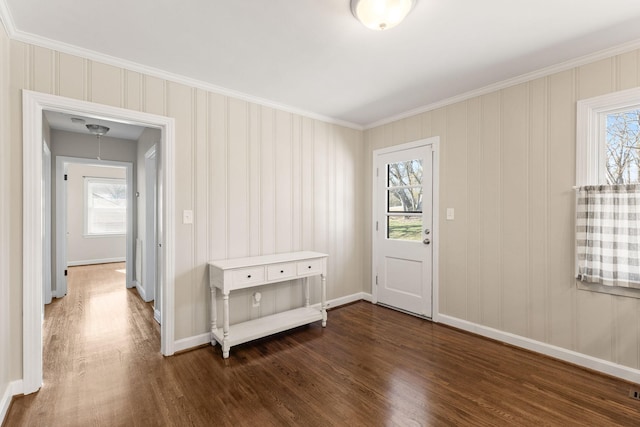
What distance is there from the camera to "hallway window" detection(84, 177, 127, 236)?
22.9 ft

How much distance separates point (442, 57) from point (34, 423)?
3716 millimetres

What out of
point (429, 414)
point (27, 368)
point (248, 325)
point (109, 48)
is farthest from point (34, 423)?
point (109, 48)

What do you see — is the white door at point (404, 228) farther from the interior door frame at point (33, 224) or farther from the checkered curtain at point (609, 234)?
the interior door frame at point (33, 224)

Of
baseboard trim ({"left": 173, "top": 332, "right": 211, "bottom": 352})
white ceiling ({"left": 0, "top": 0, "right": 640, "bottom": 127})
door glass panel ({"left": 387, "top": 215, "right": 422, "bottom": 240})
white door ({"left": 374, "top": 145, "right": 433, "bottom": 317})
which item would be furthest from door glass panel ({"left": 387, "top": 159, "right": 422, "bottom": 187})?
baseboard trim ({"left": 173, "top": 332, "right": 211, "bottom": 352})

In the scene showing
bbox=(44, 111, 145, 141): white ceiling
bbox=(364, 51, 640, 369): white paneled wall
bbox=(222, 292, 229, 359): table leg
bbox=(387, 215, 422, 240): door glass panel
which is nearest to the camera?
bbox=(364, 51, 640, 369): white paneled wall

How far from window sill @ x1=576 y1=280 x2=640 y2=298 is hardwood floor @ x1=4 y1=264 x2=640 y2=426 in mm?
637

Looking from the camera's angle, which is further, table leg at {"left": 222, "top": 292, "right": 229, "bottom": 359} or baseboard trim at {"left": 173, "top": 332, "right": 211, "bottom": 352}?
baseboard trim at {"left": 173, "top": 332, "right": 211, "bottom": 352}

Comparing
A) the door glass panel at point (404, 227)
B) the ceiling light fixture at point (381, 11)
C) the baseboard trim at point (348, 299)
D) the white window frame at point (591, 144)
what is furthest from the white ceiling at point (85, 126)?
the white window frame at point (591, 144)

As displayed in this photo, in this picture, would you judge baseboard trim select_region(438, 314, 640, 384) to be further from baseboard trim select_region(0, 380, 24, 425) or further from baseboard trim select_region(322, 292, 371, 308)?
baseboard trim select_region(0, 380, 24, 425)

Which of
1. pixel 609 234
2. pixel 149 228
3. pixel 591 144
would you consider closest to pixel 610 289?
pixel 609 234

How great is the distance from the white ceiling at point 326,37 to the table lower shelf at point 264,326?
236 cm

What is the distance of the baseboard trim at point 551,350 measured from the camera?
2.19 metres

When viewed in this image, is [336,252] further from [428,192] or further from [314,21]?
[314,21]

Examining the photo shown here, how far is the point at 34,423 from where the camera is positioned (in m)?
1.75
